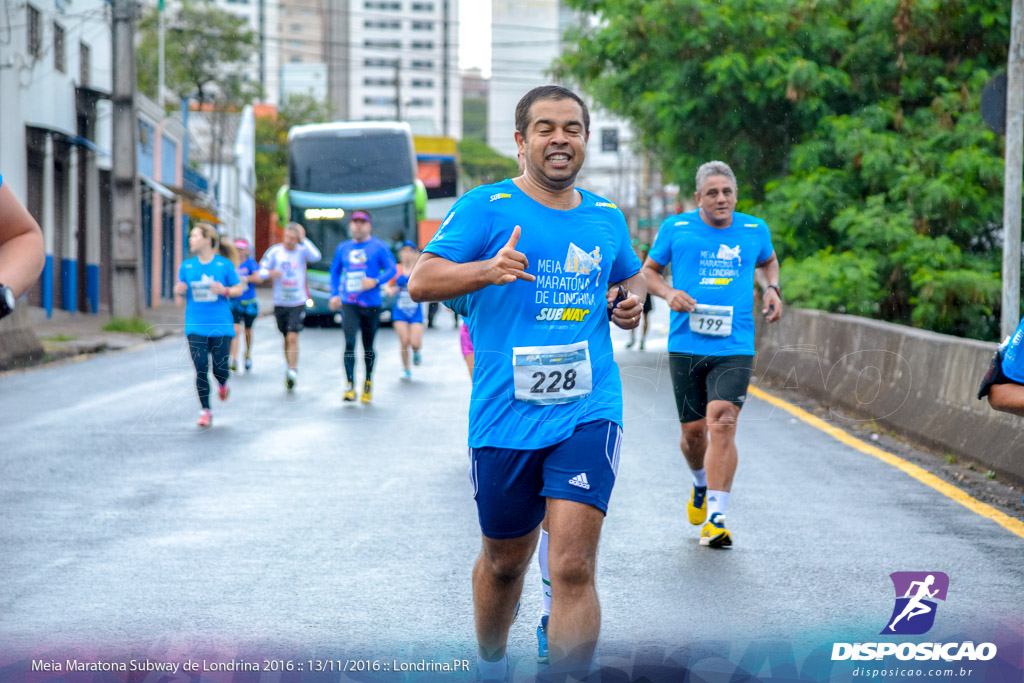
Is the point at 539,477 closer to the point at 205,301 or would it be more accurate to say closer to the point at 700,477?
the point at 700,477

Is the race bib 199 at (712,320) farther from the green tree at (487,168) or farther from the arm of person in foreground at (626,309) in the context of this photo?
the arm of person in foreground at (626,309)

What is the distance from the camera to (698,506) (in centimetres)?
695

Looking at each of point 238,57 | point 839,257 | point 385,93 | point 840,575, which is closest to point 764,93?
point 839,257

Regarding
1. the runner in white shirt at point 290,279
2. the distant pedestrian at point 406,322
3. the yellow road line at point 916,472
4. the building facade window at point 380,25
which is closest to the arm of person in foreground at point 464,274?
the yellow road line at point 916,472

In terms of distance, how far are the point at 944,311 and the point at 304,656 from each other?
42.3ft

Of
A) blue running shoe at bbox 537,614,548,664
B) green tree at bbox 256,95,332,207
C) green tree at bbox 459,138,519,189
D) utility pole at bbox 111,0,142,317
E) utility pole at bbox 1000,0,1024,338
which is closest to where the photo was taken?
blue running shoe at bbox 537,614,548,664

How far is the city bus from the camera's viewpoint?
16.3 m

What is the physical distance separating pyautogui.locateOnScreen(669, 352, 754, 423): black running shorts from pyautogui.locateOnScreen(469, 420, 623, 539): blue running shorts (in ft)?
9.17

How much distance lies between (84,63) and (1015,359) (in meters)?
30.9

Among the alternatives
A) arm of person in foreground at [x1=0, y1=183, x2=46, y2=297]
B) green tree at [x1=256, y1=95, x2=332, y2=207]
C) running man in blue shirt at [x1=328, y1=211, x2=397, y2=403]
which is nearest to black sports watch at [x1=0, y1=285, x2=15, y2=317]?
arm of person in foreground at [x1=0, y1=183, x2=46, y2=297]

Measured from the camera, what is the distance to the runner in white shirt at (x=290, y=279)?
45.5 ft

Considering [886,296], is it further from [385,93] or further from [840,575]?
[385,93]

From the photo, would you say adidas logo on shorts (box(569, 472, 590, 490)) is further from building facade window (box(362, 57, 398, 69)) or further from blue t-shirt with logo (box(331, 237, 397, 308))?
building facade window (box(362, 57, 398, 69))

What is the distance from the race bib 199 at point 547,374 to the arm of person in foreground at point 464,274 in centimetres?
22
